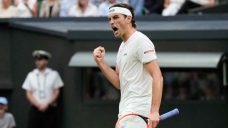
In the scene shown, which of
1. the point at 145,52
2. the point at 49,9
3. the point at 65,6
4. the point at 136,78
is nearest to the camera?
the point at 145,52

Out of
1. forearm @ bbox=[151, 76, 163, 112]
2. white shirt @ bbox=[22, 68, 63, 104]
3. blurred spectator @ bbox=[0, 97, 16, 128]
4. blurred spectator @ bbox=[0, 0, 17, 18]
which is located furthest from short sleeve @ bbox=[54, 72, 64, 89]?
forearm @ bbox=[151, 76, 163, 112]

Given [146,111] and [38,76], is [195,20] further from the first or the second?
[146,111]

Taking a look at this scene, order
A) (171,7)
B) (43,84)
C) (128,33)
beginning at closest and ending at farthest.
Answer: (128,33) < (43,84) < (171,7)

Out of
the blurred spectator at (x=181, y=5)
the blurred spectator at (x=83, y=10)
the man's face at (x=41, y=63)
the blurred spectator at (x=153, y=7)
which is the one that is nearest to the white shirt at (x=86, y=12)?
the blurred spectator at (x=83, y=10)

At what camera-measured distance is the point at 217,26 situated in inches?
545

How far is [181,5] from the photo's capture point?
14.9 meters

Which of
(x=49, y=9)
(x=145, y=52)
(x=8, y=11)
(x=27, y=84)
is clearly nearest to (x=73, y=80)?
(x=27, y=84)

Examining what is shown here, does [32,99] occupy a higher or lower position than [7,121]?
higher

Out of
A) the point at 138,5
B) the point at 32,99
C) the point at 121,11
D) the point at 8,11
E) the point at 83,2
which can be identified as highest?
the point at 121,11

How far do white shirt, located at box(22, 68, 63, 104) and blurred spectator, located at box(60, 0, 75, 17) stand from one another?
135 centimetres

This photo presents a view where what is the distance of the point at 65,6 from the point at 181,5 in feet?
7.03

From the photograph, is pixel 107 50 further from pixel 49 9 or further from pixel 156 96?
pixel 156 96

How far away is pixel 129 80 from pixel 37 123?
667cm

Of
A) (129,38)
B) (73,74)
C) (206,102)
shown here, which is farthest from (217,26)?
(129,38)
